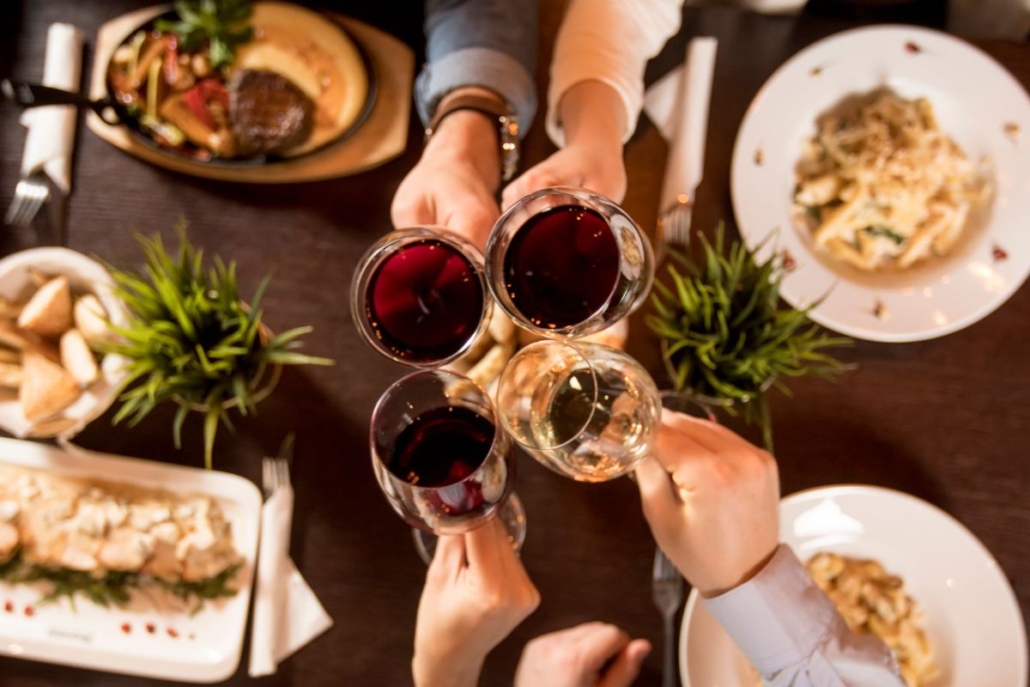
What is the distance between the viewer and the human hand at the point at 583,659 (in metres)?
1.04

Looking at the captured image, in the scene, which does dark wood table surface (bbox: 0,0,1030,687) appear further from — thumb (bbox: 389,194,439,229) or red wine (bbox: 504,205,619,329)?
red wine (bbox: 504,205,619,329)

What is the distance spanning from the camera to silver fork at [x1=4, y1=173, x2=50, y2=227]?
1210mm

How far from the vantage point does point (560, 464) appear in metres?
0.89

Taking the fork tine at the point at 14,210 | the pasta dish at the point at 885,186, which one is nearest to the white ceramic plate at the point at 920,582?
the pasta dish at the point at 885,186

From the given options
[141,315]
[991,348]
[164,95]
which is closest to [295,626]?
[141,315]

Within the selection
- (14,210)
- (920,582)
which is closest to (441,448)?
(920,582)

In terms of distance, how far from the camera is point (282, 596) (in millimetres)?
1135

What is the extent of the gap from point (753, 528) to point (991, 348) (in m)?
0.57

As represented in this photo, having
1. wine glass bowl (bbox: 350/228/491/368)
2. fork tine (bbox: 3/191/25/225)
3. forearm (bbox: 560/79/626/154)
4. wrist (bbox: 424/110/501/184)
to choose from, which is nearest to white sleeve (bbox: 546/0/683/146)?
forearm (bbox: 560/79/626/154)

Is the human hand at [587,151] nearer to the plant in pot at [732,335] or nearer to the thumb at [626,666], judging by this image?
the plant in pot at [732,335]

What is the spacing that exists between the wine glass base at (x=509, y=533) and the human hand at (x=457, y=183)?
0.41 meters

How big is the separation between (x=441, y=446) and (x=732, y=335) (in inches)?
17.5

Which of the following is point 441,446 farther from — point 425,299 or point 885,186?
point 885,186

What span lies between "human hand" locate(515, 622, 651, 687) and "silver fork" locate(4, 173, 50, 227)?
3.44 ft
